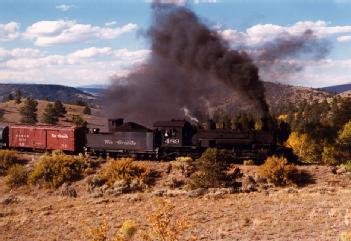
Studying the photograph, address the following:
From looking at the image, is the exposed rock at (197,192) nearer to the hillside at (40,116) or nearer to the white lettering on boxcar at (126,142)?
the white lettering on boxcar at (126,142)

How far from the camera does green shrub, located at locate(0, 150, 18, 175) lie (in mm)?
35250

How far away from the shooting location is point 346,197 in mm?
21609

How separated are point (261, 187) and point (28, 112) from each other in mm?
57353

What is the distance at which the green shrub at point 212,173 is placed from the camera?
26.6 m

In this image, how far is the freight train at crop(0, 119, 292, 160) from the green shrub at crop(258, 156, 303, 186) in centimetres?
93

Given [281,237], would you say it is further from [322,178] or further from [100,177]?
[100,177]

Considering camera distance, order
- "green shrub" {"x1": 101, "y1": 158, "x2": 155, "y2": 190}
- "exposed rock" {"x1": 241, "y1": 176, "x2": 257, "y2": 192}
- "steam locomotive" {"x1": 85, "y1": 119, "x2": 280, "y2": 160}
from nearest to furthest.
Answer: "exposed rock" {"x1": 241, "y1": 176, "x2": 257, "y2": 192}
"steam locomotive" {"x1": 85, "y1": 119, "x2": 280, "y2": 160}
"green shrub" {"x1": 101, "y1": 158, "x2": 155, "y2": 190}

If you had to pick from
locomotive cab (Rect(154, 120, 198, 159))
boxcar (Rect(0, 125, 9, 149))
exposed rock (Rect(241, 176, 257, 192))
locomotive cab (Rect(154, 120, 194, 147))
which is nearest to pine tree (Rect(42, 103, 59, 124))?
boxcar (Rect(0, 125, 9, 149))

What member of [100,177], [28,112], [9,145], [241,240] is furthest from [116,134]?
[28,112]

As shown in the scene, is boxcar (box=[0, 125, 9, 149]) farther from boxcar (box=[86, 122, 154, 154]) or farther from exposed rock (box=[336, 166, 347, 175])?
exposed rock (box=[336, 166, 347, 175])

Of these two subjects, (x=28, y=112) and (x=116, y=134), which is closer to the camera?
(x=116, y=134)

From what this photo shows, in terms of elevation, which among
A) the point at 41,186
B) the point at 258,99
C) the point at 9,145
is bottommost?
the point at 41,186

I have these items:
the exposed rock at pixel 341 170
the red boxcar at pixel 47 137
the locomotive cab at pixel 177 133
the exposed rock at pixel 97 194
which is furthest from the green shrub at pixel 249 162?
the red boxcar at pixel 47 137

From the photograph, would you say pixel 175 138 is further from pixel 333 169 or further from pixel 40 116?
pixel 40 116
